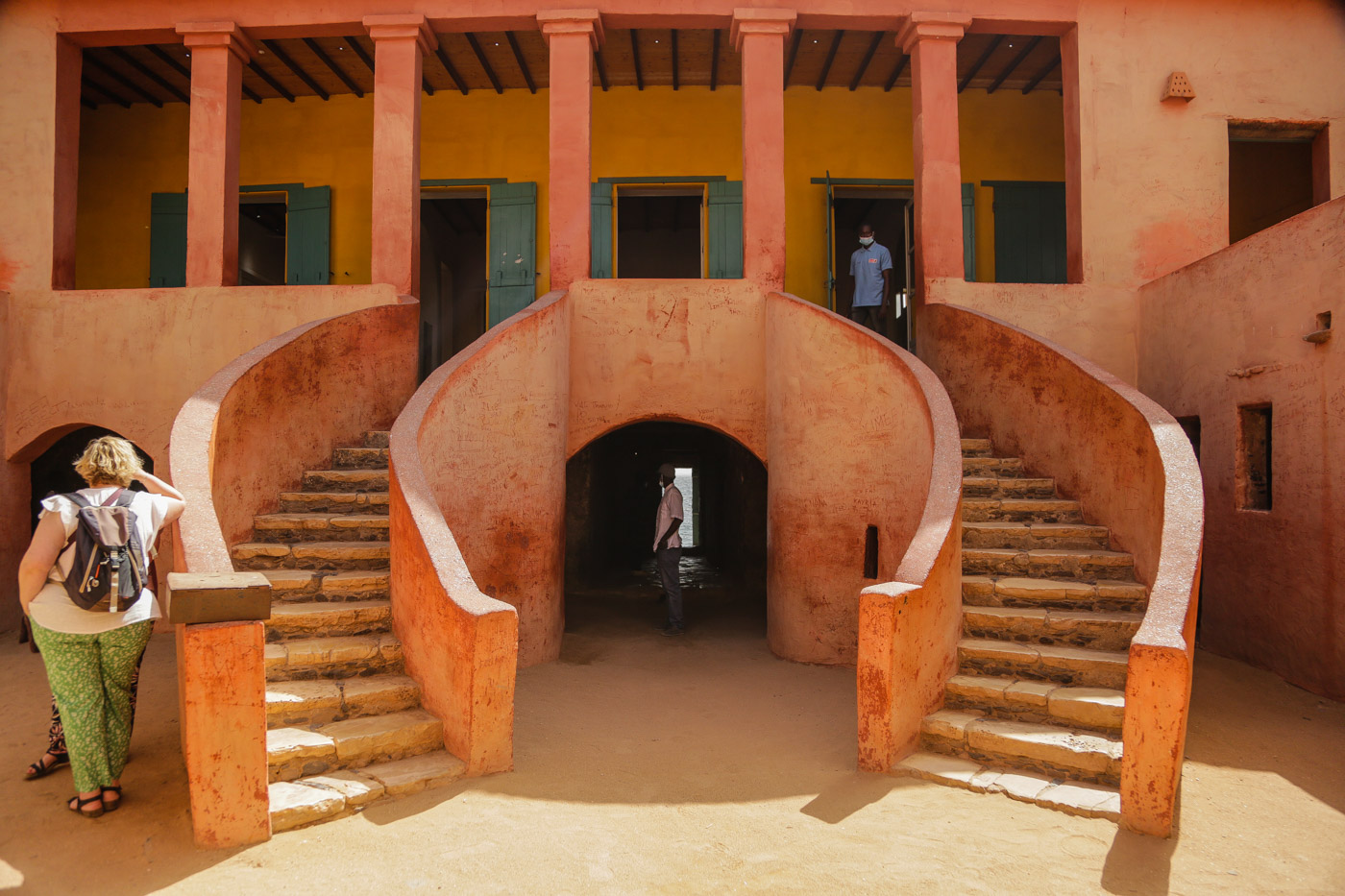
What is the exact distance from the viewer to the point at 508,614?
419 cm

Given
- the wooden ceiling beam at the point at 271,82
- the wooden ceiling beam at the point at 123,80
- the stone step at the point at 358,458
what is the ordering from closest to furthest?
the stone step at the point at 358,458, the wooden ceiling beam at the point at 123,80, the wooden ceiling beam at the point at 271,82

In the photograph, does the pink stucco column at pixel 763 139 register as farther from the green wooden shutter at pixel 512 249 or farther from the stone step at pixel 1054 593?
the stone step at pixel 1054 593

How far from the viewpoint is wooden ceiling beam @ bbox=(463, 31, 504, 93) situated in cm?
995

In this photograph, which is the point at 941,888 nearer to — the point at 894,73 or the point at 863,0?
the point at 863,0

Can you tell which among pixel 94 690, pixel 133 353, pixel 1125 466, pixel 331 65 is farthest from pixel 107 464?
pixel 331 65

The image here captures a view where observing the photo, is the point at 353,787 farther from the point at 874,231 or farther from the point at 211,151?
Result: the point at 874,231

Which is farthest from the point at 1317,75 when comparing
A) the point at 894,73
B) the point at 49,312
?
the point at 49,312

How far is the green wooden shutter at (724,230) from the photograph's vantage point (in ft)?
35.4

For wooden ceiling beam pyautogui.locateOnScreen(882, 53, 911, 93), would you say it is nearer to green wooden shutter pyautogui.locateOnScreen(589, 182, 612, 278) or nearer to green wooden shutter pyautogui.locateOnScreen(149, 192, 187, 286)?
green wooden shutter pyautogui.locateOnScreen(589, 182, 612, 278)

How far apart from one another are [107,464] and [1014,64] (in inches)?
434

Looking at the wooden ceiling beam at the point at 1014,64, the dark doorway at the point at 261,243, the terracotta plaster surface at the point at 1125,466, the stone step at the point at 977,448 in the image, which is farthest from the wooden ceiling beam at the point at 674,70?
the stone step at the point at 977,448

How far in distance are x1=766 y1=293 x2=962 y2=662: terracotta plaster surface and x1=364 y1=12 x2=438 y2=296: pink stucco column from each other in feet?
13.3

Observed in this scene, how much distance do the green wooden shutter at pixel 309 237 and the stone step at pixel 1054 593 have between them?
9249mm

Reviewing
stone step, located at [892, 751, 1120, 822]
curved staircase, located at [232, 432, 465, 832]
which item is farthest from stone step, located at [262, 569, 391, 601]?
stone step, located at [892, 751, 1120, 822]
